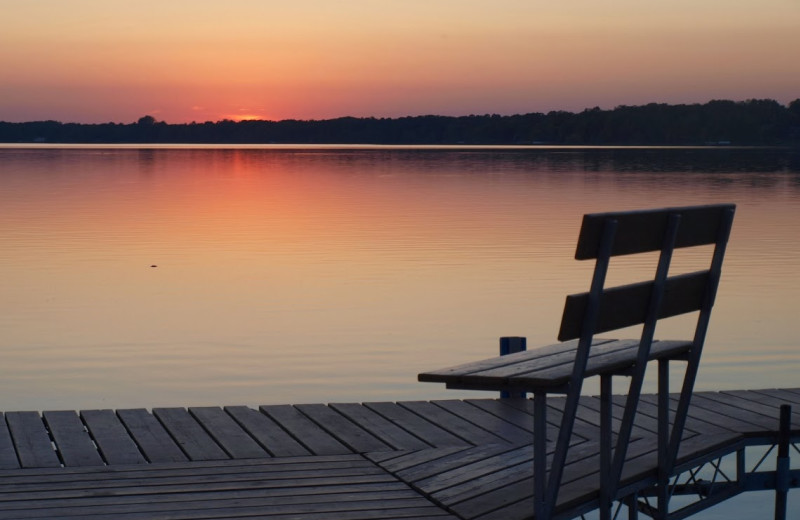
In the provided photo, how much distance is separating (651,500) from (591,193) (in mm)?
41195

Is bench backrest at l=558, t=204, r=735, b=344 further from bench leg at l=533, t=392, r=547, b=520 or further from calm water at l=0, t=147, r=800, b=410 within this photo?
calm water at l=0, t=147, r=800, b=410

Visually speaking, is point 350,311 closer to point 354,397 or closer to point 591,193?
point 354,397

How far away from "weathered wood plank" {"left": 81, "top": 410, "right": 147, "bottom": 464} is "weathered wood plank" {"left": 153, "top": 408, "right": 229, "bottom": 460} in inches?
9.6

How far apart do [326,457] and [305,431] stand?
1.94 ft

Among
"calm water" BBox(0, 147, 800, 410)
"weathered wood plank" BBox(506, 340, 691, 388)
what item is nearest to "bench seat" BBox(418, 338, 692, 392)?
"weathered wood plank" BBox(506, 340, 691, 388)

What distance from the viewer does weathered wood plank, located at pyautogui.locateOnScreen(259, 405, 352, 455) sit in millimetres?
6613

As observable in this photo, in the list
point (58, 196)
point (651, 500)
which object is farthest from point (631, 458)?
point (58, 196)

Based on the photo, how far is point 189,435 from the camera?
22.5ft

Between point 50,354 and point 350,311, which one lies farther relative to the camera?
point 350,311

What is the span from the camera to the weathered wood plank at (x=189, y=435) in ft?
21.2

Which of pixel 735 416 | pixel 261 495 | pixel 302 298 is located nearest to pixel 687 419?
pixel 735 416

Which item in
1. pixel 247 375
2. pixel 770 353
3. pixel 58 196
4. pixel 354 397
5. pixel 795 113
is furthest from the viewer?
pixel 795 113

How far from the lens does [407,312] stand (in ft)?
57.2

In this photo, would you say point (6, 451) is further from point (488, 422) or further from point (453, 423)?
point (488, 422)
